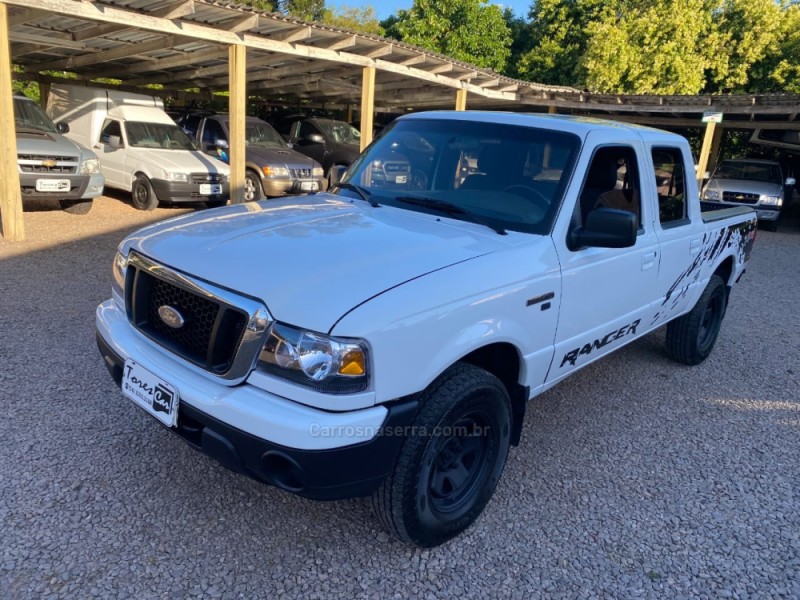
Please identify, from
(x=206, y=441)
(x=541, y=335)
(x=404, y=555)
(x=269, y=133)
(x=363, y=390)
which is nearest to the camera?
(x=363, y=390)

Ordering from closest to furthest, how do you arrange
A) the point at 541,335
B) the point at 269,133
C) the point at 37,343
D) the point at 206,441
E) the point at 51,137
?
the point at 206,441, the point at 541,335, the point at 37,343, the point at 51,137, the point at 269,133

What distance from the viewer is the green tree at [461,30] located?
23.5 m

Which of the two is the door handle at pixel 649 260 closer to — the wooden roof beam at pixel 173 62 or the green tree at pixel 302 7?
the wooden roof beam at pixel 173 62

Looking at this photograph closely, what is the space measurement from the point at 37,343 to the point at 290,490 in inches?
134

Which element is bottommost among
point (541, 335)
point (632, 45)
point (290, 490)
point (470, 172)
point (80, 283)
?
point (80, 283)

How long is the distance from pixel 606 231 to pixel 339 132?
12687 mm

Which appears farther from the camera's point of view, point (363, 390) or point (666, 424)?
point (666, 424)

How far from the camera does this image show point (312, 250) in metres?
2.47

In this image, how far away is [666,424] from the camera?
4004 mm

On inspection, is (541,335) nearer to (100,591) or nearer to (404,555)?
(404,555)

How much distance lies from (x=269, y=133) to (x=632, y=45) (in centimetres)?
1453

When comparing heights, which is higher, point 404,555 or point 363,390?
point 363,390

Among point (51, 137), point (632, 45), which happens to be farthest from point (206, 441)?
point (632, 45)

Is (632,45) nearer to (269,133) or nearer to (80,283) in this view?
(269,133)
